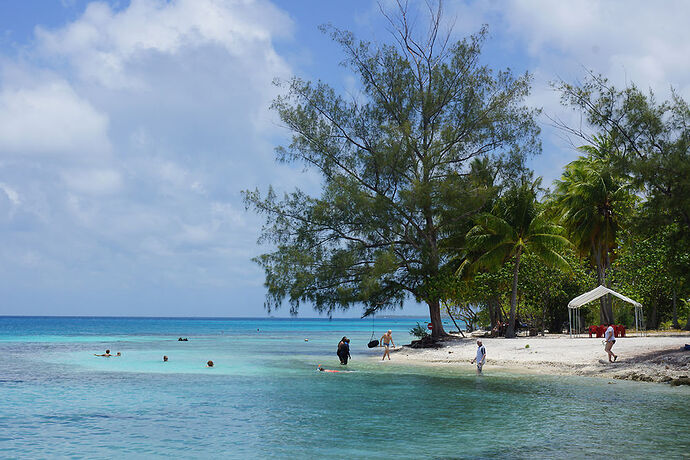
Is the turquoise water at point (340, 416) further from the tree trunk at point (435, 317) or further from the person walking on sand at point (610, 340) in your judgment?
the tree trunk at point (435, 317)

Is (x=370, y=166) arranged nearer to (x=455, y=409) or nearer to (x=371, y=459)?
(x=455, y=409)

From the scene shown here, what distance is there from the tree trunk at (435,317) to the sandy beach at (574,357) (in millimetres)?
1994

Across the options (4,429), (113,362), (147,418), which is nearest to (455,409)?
(147,418)

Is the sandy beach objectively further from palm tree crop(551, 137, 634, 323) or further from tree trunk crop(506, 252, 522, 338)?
palm tree crop(551, 137, 634, 323)

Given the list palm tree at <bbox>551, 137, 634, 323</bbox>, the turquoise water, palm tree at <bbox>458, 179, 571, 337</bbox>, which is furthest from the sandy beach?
palm tree at <bbox>551, 137, 634, 323</bbox>

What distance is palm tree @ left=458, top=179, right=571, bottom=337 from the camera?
40.7 m

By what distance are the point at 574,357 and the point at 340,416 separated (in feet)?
53.7

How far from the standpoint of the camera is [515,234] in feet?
137

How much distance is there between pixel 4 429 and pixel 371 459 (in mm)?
9490

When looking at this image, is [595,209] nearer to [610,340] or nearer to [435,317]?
[435,317]

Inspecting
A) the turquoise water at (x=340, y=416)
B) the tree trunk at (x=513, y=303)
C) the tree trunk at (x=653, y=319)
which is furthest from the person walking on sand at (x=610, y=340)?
the tree trunk at (x=653, y=319)

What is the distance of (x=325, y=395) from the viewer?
21.6m

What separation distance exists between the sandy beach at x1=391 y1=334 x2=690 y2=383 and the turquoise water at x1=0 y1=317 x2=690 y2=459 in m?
1.85

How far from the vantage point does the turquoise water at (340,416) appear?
1337 centimetres
